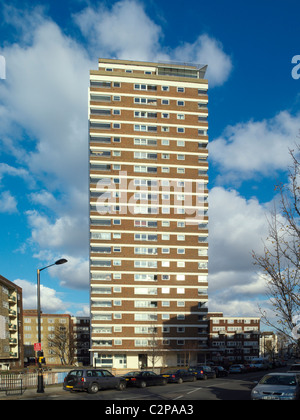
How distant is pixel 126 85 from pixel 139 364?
46.9 m

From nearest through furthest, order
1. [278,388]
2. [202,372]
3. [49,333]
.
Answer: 1. [278,388]
2. [202,372]
3. [49,333]

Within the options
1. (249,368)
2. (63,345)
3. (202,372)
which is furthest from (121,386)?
(63,345)

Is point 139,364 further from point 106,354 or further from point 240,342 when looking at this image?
point 240,342

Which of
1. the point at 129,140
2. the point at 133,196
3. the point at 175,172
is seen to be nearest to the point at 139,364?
the point at 133,196

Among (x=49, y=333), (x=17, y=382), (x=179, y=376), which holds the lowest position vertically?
(x=49, y=333)

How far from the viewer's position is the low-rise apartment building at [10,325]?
80.1 metres

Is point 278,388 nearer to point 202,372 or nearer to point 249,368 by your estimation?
point 202,372

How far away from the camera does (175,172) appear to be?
2980 inches

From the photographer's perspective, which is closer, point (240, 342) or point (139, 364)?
point (139, 364)

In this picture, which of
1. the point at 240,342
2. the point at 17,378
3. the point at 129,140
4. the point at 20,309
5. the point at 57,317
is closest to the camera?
the point at 17,378

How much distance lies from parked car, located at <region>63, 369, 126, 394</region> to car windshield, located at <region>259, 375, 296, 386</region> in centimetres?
1317

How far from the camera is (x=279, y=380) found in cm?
1930

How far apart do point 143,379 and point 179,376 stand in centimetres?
793

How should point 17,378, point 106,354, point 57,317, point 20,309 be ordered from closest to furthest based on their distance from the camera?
point 17,378 → point 106,354 → point 20,309 → point 57,317
